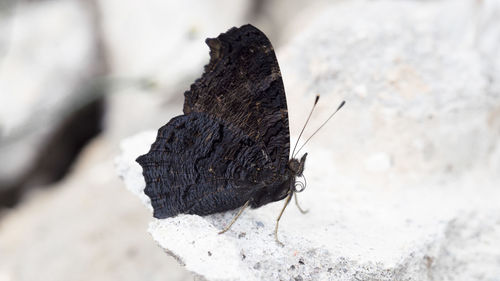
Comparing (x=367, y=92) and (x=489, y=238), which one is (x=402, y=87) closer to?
(x=367, y=92)

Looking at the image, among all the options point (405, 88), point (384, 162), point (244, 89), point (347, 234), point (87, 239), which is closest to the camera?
point (244, 89)

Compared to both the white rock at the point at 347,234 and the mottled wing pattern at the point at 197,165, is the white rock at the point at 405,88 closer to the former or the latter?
the white rock at the point at 347,234

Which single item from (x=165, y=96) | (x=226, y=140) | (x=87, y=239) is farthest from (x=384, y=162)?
(x=165, y=96)

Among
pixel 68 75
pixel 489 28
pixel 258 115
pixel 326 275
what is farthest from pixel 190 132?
pixel 68 75

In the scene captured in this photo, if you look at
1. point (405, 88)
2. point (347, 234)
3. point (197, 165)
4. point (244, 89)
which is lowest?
point (347, 234)

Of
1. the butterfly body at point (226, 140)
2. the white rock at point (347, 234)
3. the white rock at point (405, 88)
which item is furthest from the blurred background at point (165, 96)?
the butterfly body at point (226, 140)

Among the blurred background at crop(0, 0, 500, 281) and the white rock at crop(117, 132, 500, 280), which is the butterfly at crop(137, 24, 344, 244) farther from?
the blurred background at crop(0, 0, 500, 281)

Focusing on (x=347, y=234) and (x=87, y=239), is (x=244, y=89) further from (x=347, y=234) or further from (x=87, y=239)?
(x=87, y=239)
